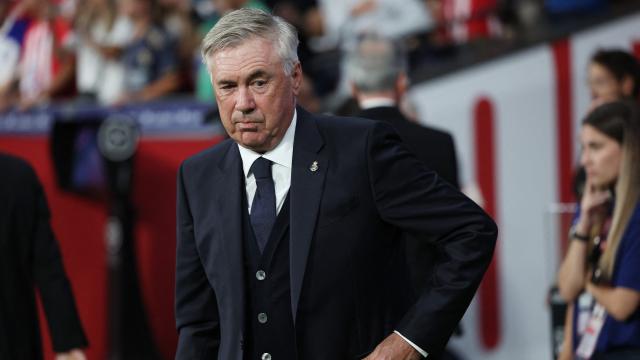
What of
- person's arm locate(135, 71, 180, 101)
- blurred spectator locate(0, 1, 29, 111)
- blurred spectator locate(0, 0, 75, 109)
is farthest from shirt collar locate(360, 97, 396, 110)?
blurred spectator locate(0, 1, 29, 111)

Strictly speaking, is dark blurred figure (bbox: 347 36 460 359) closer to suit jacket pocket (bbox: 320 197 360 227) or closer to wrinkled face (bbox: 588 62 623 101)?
wrinkled face (bbox: 588 62 623 101)

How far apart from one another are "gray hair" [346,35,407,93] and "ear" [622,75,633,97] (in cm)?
151

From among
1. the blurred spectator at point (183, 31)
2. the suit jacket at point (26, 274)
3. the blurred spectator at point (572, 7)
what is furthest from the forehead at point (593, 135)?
the blurred spectator at point (183, 31)

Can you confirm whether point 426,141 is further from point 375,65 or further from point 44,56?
point 44,56

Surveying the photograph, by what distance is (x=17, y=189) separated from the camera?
4.99 m

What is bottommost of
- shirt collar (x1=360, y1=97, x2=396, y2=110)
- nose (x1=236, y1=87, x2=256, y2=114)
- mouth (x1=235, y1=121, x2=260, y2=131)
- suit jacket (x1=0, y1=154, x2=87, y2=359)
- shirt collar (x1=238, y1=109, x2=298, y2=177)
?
suit jacket (x1=0, y1=154, x2=87, y2=359)

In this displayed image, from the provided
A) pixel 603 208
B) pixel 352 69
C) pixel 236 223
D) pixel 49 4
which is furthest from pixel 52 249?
pixel 49 4

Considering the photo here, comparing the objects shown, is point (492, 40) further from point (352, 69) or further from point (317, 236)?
point (317, 236)

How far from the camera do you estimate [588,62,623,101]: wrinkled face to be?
20.3ft

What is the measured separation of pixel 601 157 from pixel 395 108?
35.3 inches

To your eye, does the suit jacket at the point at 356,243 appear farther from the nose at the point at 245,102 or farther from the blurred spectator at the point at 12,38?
the blurred spectator at the point at 12,38

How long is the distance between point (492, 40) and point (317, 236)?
6.31 m

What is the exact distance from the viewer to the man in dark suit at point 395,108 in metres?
4.85

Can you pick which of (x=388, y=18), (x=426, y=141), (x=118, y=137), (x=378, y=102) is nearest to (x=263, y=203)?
(x=426, y=141)
